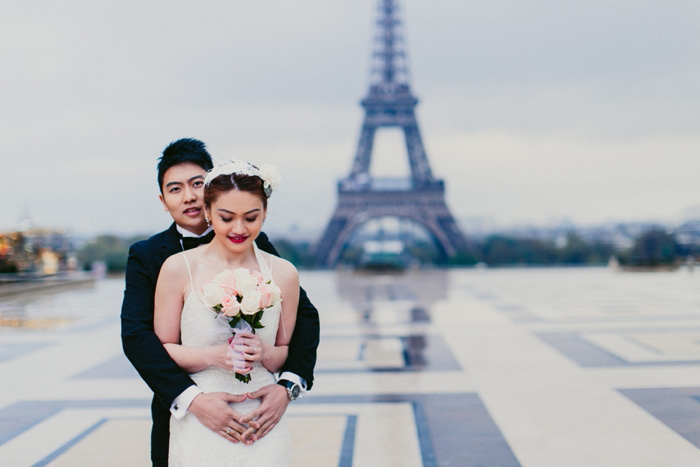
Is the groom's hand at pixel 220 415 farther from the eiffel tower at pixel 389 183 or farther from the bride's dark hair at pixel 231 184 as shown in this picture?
the eiffel tower at pixel 389 183

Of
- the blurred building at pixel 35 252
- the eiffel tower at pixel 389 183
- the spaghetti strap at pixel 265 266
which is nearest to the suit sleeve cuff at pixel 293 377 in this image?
the spaghetti strap at pixel 265 266

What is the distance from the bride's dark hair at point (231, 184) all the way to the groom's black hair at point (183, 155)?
243 millimetres

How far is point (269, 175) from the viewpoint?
177 cm

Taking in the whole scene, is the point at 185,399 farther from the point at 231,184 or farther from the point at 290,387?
the point at 231,184

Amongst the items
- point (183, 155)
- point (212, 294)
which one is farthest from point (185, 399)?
point (183, 155)

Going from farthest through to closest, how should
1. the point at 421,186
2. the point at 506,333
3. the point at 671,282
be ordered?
the point at 421,186 < the point at 671,282 < the point at 506,333

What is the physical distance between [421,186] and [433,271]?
8.67m

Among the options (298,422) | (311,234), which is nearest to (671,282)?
(298,422)

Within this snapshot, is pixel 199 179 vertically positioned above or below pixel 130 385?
above

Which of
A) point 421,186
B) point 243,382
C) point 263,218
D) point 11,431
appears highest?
point 421,186

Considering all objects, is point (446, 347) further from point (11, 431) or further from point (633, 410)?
point (11, 431)

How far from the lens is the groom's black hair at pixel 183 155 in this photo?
1.98 metres

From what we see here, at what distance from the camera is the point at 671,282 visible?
13.0 m

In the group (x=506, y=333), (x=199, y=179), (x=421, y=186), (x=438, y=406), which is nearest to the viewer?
(x=199, y=179)
